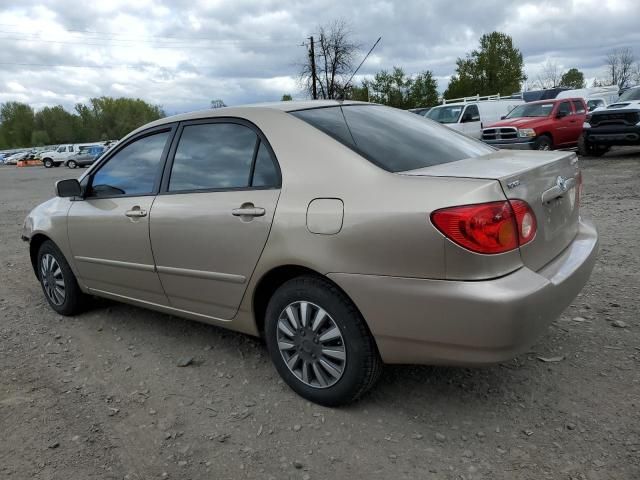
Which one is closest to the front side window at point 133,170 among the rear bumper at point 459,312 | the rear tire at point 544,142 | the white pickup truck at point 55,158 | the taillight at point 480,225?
the rear bumper at point 459,312

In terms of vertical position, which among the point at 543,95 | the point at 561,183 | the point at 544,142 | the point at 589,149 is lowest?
A: the point at 589,149

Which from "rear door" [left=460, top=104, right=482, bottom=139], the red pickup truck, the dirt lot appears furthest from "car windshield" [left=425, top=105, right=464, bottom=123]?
the dirt lot

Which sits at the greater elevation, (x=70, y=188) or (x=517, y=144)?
(x=70, y=188)

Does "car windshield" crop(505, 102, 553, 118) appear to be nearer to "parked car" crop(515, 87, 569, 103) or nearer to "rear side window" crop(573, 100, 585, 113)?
"rear side window" crop(573, 100, 585, 113)

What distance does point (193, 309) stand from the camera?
337 centimetres

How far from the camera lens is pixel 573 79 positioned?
78.6m

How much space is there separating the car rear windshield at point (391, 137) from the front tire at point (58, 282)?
2.51m

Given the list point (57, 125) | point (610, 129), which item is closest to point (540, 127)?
point (610, 129)

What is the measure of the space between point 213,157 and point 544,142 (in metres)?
12.9

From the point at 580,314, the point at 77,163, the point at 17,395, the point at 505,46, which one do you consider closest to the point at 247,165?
the point at 17,395

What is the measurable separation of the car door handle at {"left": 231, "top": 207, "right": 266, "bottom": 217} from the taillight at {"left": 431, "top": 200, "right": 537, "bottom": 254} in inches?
37.6

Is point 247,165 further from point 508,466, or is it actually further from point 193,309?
point 508,466

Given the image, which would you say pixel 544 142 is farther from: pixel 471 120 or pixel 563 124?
pixel 471 120

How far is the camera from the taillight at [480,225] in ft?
7.37
